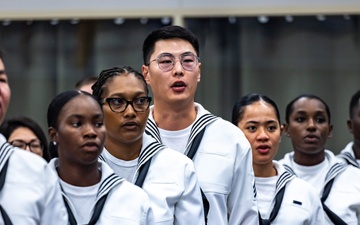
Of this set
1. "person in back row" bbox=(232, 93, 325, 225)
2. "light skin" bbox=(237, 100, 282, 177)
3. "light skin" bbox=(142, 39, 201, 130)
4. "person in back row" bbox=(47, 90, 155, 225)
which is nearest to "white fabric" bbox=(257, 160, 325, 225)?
"person in back row" bbox=(232, 93, 325, 225)

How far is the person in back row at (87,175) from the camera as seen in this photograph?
17.3 feet

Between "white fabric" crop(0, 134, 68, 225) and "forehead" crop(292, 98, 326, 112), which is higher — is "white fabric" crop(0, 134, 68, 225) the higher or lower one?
the lower one

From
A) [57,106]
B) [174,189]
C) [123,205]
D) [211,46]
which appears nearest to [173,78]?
[174,189]

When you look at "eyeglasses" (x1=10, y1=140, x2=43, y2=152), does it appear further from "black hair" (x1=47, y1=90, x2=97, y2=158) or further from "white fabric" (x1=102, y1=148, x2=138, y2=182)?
"black hair" (x1=47, y1=90, x2=97, y2=158)

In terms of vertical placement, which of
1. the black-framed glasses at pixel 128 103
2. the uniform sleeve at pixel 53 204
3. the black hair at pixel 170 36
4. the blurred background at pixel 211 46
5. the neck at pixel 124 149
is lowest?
the uniform sleeve at pixel 53 204

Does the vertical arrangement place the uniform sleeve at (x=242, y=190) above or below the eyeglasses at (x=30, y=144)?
below

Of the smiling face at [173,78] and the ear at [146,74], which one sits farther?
the ear at [146,74]

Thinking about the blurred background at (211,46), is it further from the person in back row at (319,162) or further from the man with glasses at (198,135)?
the man with glasses at (198,135)

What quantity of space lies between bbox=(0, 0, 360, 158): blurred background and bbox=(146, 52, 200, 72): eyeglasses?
363 centimetres

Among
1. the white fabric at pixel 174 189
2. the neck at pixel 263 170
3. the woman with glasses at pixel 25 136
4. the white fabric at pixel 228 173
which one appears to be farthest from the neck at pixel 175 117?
the woman with glasses at pixel 25 136

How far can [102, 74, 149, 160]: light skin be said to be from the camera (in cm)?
575

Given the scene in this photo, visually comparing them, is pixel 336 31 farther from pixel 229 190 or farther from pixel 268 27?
pixel 229 190

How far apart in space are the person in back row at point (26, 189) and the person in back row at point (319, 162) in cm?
271

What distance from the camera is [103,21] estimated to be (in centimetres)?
997
